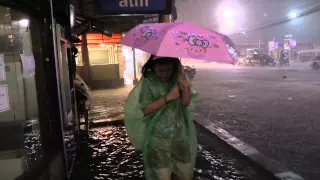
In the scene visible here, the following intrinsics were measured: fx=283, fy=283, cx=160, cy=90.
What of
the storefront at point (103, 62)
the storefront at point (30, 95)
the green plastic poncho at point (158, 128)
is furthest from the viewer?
the storefront at point (103, 62)

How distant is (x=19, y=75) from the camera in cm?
340

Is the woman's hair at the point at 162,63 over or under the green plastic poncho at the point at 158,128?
over

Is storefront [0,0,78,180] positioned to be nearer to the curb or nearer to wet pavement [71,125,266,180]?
wet pavement [71,125,266,180]

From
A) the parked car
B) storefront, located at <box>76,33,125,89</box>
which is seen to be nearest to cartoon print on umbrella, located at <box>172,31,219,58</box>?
storefront, located at <box>76,33,125,89</box>

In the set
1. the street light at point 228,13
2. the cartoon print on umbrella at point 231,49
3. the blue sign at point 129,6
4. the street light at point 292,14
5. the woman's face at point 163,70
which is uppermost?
the street light at point 228,13

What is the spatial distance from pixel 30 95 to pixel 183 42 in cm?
226

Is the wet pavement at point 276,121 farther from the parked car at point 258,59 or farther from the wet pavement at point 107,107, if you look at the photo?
the parked car at point 258,59

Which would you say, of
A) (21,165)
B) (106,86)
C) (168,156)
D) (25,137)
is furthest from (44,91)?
(106,86)

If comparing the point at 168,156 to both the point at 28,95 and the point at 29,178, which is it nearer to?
the point at 29,178

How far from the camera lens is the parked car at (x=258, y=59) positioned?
118 feet

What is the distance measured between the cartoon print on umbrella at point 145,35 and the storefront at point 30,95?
49.1 inches

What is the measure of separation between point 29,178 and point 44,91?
1.06 meters

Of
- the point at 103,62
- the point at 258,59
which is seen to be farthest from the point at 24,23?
the point at 258,59

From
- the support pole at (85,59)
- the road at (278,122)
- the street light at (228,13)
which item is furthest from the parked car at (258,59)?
the street light at (228,13)
